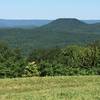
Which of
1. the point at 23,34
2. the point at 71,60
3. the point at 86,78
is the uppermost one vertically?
the point at 86,78

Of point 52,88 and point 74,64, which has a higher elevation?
point 52,88

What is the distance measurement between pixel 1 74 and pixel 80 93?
629 centimetres

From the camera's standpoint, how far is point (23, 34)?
159 m

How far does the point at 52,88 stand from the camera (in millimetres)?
11664

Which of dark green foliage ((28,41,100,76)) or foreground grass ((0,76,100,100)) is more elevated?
foreground grass ((0,76,100,100))

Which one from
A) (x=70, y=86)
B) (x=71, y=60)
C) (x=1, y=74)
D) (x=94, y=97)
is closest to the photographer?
(x=94, y=97)

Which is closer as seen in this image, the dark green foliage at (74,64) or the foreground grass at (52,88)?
the foreground grass at (52,88)

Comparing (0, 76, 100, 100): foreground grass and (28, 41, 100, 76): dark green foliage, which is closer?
(0, 76, 100, 100): foreground grass

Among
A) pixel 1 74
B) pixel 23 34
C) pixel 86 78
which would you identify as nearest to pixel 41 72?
pixel 1 74

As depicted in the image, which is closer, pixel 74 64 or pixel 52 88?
pixel 52 88

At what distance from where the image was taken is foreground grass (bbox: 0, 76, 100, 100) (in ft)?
31.9

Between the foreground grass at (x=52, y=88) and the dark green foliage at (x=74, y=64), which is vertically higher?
the foreground grass at (x=52, y=88)

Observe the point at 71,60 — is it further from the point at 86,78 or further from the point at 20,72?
the point at 86,78

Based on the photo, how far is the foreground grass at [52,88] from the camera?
9.73 m
